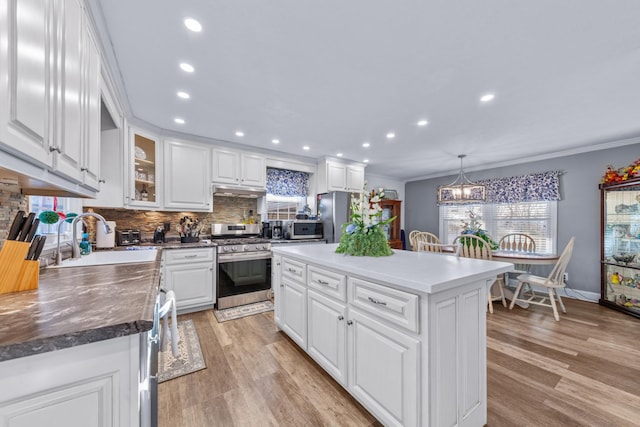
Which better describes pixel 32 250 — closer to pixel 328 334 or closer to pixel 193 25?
pixel 193 25

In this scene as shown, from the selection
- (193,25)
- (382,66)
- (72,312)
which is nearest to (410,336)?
(72,312)

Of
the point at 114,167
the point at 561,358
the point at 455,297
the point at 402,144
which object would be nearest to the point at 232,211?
the point at 114,167

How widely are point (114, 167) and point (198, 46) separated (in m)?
1.70

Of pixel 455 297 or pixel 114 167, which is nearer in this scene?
pixel 455 297

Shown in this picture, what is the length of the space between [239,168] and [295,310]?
2451 millimetres

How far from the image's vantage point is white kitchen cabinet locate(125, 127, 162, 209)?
2.87 metres

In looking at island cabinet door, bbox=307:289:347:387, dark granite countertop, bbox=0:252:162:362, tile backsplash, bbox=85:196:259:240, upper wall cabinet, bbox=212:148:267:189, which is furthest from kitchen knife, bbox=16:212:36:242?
upper wall cabinet, bbox=212:148:267:189

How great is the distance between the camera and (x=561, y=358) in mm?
2129

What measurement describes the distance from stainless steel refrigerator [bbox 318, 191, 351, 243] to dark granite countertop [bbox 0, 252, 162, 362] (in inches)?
122

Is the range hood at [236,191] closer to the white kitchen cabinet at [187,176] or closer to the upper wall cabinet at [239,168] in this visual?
the upper wall cabinet at [239,168]

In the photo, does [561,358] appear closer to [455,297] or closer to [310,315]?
[455,297]

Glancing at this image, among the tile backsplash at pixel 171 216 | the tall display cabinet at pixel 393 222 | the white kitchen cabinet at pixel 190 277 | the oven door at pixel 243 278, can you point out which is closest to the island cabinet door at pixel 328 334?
the oven door at pixel 243 278

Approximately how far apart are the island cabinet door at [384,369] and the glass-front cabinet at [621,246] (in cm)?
390

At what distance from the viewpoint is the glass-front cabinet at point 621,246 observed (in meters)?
3.14
